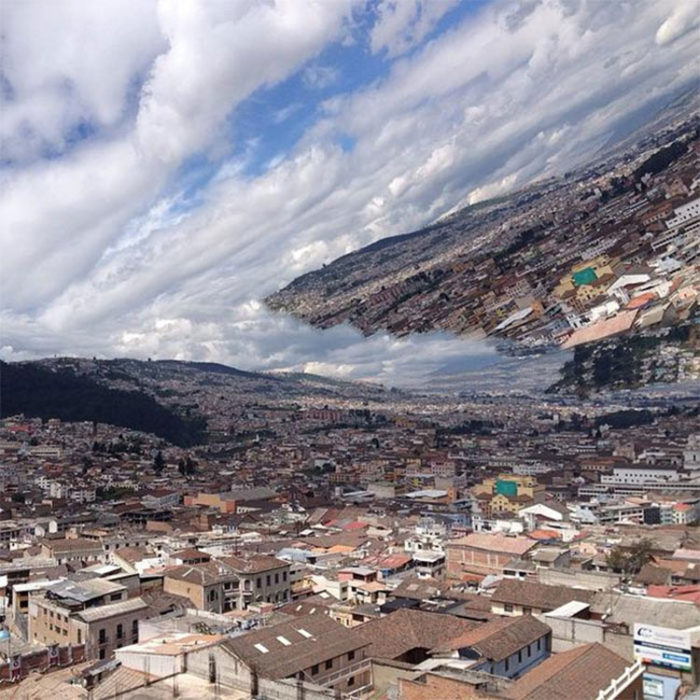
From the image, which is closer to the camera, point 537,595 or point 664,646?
point 664,646

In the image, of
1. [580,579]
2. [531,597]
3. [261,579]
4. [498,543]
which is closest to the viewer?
[531,597]

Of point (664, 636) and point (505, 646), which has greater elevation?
point (664, 636)

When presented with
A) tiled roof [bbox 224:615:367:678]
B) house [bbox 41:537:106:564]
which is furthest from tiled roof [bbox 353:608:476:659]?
house [bbox 41:537:106:564]

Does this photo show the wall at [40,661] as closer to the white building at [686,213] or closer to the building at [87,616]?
the building at [87,616]

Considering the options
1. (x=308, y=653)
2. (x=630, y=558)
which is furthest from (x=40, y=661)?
(x=630, y=558)

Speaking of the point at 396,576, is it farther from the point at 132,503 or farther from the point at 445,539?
the point at 132,503

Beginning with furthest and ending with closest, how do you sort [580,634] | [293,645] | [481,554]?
[481,554] < [580,634] < [293,645]

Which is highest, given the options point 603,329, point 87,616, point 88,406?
point 88,406

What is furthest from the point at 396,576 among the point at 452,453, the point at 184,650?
the point at 452,453

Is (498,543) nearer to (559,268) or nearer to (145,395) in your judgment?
(559,268)
